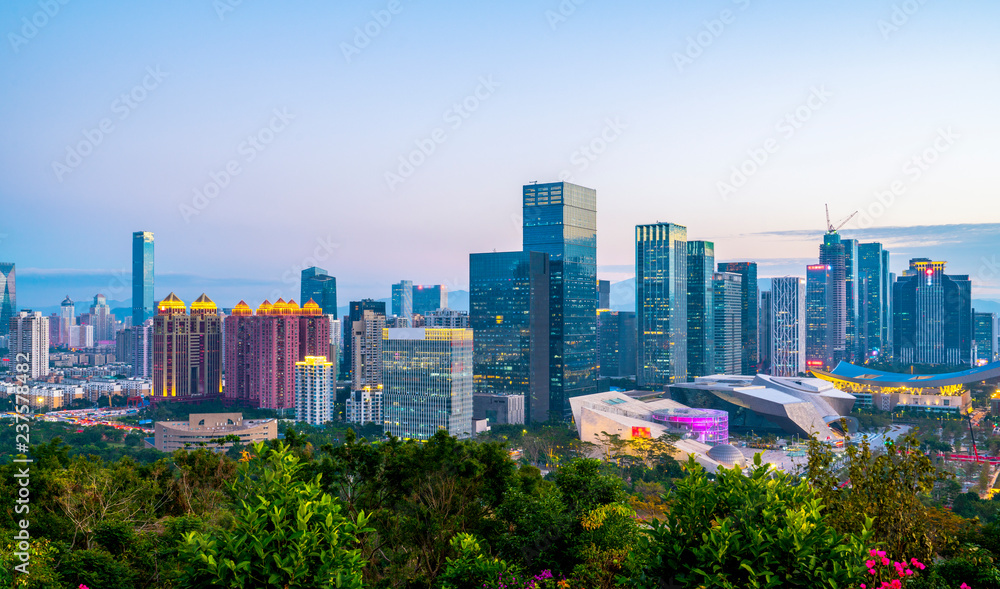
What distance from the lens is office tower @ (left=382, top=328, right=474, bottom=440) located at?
5647cm

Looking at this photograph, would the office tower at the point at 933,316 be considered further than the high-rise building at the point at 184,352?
Yes

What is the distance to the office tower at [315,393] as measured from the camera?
67.8 metres

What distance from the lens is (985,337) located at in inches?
4343

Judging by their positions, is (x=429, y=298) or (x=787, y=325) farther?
(x=429, y=298)

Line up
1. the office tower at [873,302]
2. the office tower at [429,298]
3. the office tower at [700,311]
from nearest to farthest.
Answer: the office tower at [700,311]
the office tower at [873,302]
the office tower at [429,298]

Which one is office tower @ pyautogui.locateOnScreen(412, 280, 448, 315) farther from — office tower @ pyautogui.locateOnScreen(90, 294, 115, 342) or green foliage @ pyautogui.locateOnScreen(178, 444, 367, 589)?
green foliage @ pyautogui.locateOnScreen(178, 444, 367, 589)

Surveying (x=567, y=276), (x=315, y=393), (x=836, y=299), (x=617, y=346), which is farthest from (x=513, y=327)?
(x=836, y=299)

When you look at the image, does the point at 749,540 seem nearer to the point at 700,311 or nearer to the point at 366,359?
the point at 366,359

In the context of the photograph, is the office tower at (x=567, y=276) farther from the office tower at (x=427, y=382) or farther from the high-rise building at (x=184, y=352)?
the high-rise building at (x=184, y=352)

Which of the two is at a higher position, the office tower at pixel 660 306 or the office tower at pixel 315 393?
the office tower at pixel 660 306

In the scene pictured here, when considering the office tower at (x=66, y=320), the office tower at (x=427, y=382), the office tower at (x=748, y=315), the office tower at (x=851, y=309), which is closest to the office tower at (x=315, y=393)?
the office tower at (x=427, y=382)

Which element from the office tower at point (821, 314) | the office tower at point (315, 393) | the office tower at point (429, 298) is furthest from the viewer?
the office tower at point (429, 298)

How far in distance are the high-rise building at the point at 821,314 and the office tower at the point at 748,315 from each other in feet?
56.2

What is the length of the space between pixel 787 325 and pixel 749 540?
103900mm
